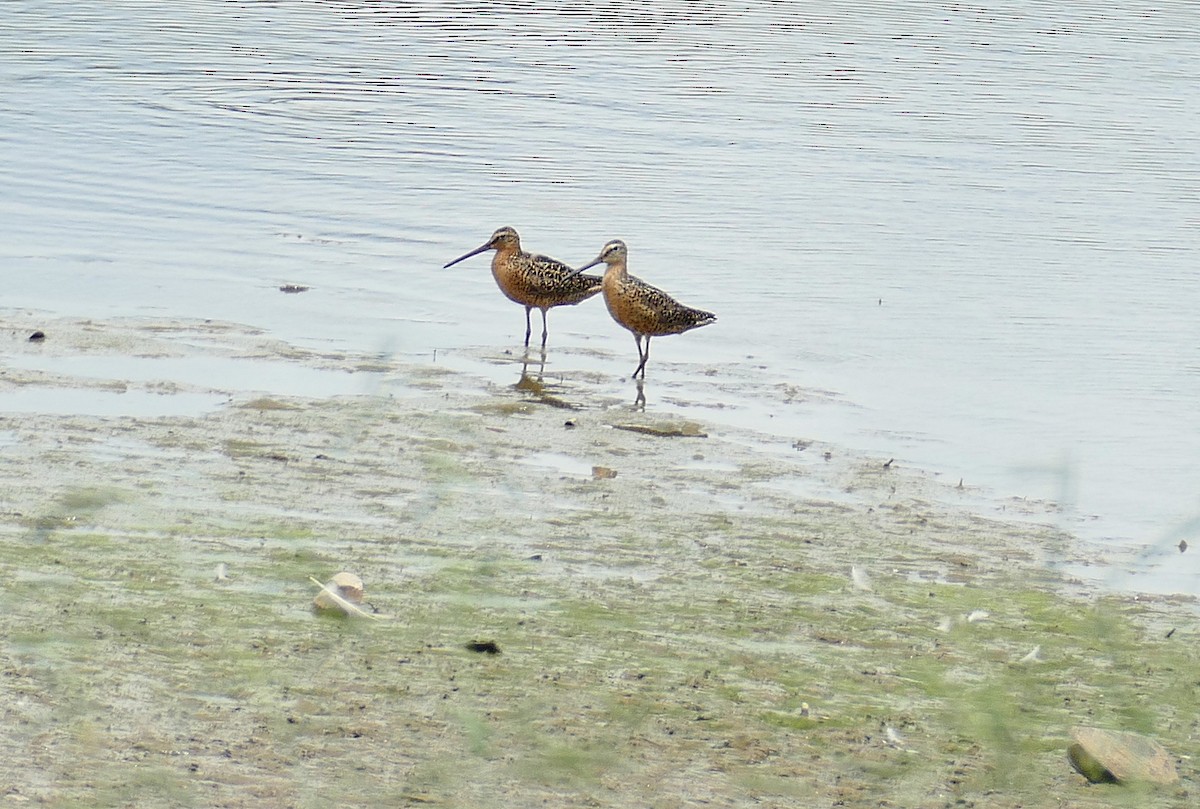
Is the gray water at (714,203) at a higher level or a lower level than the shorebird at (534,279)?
lower

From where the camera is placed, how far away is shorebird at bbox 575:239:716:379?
9.94 metres

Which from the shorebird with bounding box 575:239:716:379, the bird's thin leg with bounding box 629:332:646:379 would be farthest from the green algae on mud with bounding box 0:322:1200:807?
the shorebird with bounding box 575:239:716:379

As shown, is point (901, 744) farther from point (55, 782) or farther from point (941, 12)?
point (941, 12)

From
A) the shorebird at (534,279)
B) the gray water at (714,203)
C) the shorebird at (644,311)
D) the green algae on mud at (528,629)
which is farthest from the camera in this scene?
the shorebird at (534,279)

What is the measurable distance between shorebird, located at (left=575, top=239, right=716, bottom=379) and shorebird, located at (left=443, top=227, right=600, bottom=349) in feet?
1.04

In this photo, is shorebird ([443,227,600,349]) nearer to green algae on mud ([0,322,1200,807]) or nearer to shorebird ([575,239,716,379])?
shorebird ([575,239,716,379])

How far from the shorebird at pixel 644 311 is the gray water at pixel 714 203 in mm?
209

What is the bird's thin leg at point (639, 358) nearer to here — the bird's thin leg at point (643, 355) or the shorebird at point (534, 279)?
the bird's thin leg at point (643, 355)

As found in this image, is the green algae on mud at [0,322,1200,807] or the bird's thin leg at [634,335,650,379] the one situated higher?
the green algae on mud at [0,322,1200,807]

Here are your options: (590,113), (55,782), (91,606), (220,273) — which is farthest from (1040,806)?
(590,113)

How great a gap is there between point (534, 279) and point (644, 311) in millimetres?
892

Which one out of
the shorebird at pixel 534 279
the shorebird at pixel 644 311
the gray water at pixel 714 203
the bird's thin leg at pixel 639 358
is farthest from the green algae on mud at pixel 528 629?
the shorebird at pixel 534 279

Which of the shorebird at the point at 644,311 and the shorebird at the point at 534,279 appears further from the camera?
the shorebird at the point at 534,279

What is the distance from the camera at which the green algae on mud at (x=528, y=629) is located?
4512 mm
